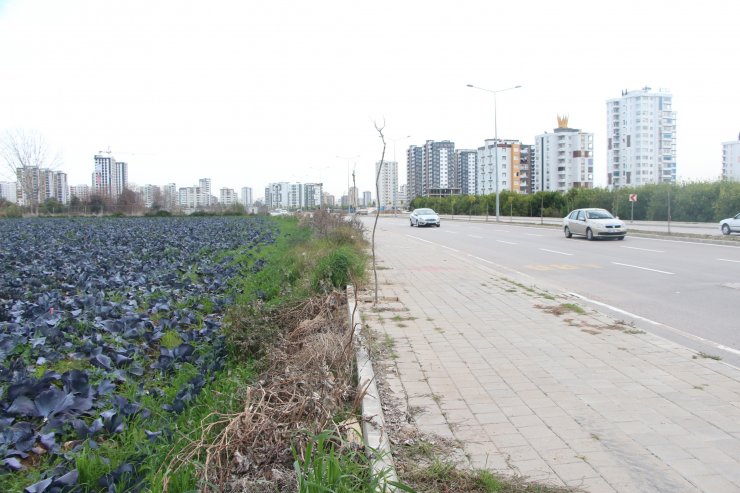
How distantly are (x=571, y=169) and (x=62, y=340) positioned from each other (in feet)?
414

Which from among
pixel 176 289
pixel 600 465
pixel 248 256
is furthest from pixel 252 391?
pixel 248 256

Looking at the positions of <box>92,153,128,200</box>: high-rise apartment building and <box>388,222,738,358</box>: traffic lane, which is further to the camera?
<box>92,153,128,200</box>: high-rise apartment building

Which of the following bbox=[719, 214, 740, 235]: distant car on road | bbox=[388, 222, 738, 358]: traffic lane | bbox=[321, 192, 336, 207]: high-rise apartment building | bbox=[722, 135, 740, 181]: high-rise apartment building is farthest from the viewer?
bbox=[722, 135, 740, 181]: high-rise apartment building

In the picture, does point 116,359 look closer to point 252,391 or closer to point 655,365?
point 252,391

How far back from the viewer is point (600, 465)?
3.66 metres

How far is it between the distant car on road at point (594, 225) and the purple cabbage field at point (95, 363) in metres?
19.0

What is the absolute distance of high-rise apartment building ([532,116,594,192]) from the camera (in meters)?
123

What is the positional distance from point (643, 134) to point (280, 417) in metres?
114

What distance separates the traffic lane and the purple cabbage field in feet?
21.1

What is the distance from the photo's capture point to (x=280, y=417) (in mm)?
3990


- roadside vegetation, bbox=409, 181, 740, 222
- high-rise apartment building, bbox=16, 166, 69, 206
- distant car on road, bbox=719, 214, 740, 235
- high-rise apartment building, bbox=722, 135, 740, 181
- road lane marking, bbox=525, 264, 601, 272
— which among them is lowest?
road lane marking, bbox=525, 264, 601, 272

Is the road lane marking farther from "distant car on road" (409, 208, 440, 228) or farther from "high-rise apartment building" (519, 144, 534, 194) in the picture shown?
"high-rise apartment building" (519, 144, 534, 194)

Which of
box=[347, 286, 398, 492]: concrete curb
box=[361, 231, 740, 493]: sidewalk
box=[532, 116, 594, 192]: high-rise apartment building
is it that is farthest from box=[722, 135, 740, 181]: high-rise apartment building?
box=[347, 286, 398, 492]: concrete curb

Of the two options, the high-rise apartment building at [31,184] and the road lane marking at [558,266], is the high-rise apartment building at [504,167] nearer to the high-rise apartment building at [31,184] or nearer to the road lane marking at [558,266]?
the high-rise apartment building at [31,184]
